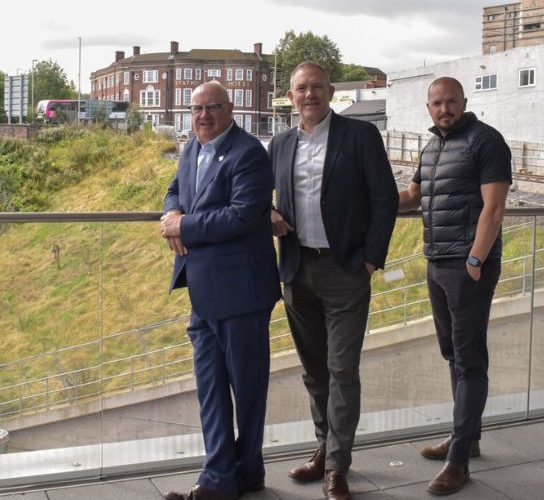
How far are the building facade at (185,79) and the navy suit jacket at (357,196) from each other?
73929 millimetres

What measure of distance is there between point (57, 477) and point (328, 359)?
1.04m

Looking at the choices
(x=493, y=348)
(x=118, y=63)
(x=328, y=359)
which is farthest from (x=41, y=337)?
(x=118, y=63)

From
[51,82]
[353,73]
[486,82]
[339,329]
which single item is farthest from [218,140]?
[51,82]

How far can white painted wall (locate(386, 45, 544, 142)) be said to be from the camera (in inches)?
1655

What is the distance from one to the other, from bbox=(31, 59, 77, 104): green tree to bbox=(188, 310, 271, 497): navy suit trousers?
8439 centimetres

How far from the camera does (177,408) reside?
339 cm

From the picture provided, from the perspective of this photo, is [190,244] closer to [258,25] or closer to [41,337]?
[41,337]

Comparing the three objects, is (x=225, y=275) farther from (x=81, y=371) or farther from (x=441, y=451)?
(x=441, y=451)

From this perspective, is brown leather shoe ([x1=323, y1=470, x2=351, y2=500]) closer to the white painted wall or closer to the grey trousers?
the grey trousers

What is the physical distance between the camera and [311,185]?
3.10 metres

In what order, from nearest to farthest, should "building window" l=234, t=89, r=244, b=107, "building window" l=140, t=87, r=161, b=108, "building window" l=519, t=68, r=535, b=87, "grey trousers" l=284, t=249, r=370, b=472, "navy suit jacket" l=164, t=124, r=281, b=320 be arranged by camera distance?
1. "navy suit jacket" l=164, t=124, r=281, b=320
2. "grey trousers" l=284, t=249, r=370, b=472
3. "building window" l=519, t=68, r=535, b=87
4. "building window" l=234, t=89, r=244, b=107
5. "building window" l=140, t=87, r=161, b=108

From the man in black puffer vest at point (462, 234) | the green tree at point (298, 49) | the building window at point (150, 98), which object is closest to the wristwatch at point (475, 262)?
the man in black puffer vest at point (462, 234)

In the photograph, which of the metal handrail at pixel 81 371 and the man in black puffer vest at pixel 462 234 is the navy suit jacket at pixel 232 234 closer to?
the metal handrail at pixel 81 371

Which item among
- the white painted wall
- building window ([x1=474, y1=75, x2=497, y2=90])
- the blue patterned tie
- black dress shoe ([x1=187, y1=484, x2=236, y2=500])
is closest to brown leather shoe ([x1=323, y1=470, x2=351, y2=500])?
black dress shoe ([x1=187, y1=484, x2=236, y2=500])
